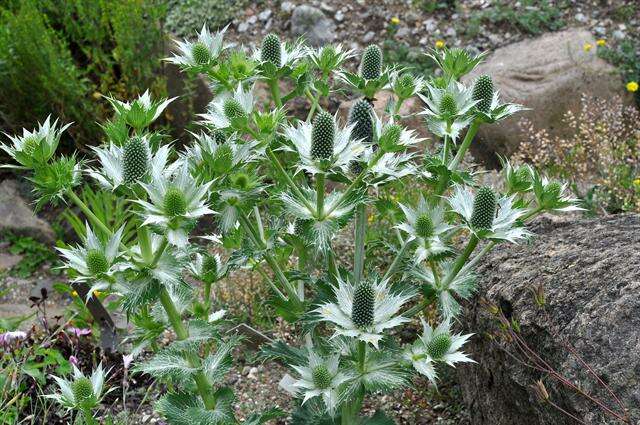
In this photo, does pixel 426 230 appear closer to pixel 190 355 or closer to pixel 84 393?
pixel 190 355

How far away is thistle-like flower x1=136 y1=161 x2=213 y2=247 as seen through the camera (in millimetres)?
2084

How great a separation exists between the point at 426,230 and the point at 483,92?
0.46m

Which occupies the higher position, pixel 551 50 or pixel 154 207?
pixel 154 207

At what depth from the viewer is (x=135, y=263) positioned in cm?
221

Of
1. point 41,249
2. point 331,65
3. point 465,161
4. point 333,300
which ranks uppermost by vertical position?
point 331,65

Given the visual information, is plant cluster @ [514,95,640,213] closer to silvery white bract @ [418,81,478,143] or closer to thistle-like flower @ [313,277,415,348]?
silvery white bract @ [418,81,478,143]

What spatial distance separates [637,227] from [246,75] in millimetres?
1539

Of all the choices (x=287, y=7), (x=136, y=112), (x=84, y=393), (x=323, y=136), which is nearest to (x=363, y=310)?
(x=323, y=136)

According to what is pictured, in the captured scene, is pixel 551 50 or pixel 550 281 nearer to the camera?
pixel 550 281

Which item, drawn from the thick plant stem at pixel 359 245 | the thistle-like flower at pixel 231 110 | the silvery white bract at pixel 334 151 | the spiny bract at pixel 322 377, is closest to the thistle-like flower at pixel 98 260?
the thistle-like flower at pixel 231 110

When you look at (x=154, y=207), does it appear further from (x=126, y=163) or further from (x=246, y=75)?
(x=246, y=75)

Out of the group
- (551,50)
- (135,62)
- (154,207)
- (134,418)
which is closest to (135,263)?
(154,207)

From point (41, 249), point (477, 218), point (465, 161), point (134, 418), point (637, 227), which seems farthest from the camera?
point (41, 249)

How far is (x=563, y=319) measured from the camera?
2572 mm
